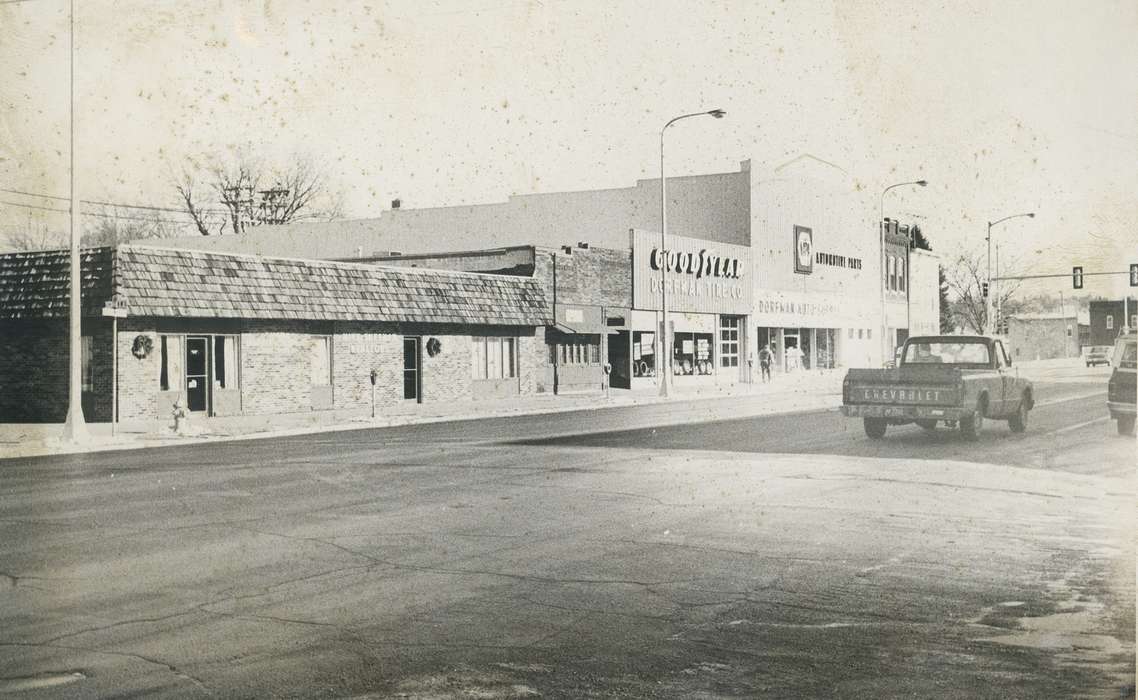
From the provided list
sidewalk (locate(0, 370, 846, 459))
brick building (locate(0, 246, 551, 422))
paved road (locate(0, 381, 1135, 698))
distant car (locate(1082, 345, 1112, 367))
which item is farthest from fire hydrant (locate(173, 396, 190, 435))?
distant car (locate(1082, 345, 1112, 367))

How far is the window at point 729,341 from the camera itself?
51.2 metres

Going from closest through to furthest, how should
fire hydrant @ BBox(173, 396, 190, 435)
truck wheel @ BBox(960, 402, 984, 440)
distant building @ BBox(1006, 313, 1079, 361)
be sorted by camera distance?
truck wheel @ BBox(960, 402, 984, 440)
fire hydrant @ BBox(173, 396, 190, 435)
distant building @ BBox(1006, 313, 1079, 361)

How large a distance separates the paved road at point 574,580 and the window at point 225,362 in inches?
459

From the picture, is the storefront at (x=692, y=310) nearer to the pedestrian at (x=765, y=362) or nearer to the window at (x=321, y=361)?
the pedestrian at (x=765, y=362)

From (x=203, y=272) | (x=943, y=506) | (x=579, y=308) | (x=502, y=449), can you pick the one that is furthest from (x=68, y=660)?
(x=579, y=308)

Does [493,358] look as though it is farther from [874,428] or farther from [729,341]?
[874,428]

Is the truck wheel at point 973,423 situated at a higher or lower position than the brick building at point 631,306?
lower

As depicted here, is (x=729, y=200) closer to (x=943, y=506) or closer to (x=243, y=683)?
(x=943, y=506)

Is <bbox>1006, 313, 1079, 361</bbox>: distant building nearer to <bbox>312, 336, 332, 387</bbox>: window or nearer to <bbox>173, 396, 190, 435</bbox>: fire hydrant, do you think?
<bbox>312, 336, 332, 387</bbox>: window

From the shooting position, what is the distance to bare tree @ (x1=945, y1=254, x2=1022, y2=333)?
15.7 metres

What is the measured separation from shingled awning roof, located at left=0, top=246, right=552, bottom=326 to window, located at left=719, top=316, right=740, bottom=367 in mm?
18548

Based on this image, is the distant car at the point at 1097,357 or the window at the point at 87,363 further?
the distant car at the point at 1097,357

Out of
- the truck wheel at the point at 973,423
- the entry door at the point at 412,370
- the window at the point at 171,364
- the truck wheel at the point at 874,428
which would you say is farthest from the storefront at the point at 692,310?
the truck wheel at the point at 973,423

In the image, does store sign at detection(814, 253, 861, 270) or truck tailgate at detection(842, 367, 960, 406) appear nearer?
truck tailgate at detection(842, 367, 960, 406)
